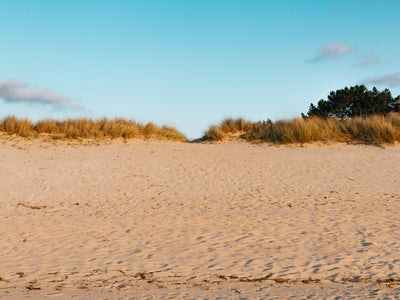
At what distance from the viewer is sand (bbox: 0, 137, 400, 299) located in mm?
5457

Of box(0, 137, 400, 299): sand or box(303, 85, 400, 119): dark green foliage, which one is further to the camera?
box(303, 85, 400, 119): dark green foliage

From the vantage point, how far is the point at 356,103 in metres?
31.4

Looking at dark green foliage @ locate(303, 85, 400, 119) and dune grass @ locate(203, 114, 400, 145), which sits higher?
dark green foliage @ locate(303, 85, 400, 119)

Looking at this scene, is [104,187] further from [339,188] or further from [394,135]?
[394,135]

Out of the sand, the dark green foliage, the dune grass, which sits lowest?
the sand

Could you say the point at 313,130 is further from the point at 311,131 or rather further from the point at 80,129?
the point at 80,129

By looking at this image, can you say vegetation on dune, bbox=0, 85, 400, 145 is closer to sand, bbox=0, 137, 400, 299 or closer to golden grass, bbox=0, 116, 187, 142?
golden grass, bbox=0, 116, 187, 142

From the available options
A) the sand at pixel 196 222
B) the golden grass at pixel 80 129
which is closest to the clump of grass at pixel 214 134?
the golden grass at pixel 80 129

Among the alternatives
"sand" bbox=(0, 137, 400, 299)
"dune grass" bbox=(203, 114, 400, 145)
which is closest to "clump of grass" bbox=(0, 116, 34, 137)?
"sand" bbox=(0, 137, 400, 299)

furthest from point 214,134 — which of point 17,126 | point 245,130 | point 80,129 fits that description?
point 17,126

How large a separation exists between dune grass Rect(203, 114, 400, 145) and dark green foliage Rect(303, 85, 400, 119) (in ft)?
31.8

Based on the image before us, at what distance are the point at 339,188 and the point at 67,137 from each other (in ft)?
40.6

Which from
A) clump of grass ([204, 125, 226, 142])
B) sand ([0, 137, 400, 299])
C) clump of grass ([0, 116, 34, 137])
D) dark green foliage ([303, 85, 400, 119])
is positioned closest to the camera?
sand ([0, 137, 400, 299])

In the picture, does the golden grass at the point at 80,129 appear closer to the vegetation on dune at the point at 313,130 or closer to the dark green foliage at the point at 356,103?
the vegetation on dune at the point at 313,130
